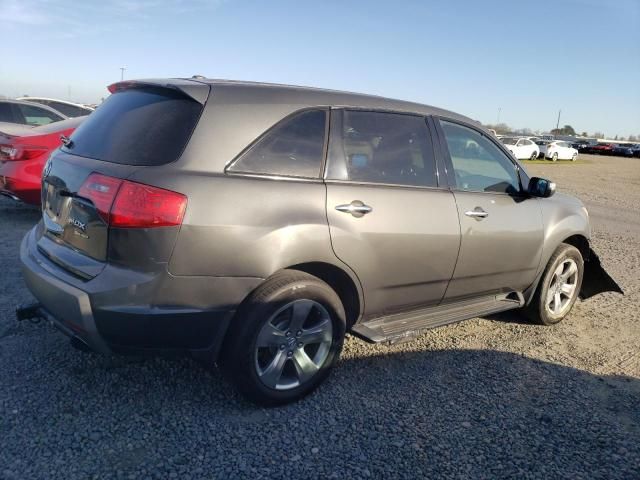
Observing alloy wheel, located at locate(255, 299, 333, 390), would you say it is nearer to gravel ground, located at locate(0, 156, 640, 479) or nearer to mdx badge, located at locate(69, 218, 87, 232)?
gravel ground, located at locate(0, 156, 640, 479)

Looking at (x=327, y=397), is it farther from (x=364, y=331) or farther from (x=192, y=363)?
(x=192, y=363)

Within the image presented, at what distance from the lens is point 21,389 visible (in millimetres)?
3117

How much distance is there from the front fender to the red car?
6211 mm

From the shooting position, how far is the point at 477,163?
425cm

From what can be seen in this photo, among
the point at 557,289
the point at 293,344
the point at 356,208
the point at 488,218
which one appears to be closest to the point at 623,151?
the point at 557,289

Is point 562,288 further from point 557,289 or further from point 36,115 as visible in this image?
point 36,115

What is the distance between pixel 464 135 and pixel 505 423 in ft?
6.81

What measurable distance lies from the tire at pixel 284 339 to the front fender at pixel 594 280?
3.11 meters

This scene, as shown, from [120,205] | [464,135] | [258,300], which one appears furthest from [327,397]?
[464,135]

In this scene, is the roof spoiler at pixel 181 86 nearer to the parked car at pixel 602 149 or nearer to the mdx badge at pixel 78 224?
the mdx badge at pixel 78 224

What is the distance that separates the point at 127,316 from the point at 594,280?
4.39 metres

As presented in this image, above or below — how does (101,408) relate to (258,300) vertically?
below

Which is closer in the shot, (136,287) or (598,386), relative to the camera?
(136,287)

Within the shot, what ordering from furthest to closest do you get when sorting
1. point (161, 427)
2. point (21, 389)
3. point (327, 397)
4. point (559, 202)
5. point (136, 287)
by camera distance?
point (559, 202) → point (327, 397) → point (21, 389) → point (161, 427) → point (136, 287)
